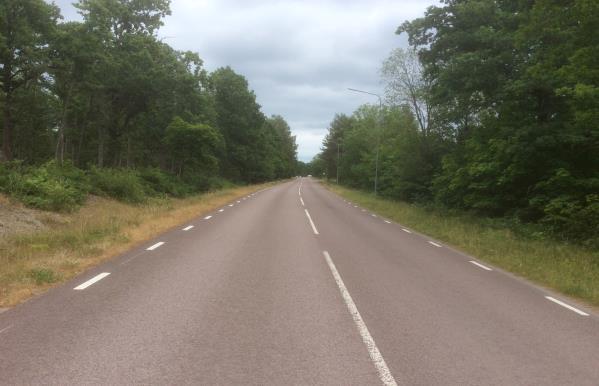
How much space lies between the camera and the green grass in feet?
30.9

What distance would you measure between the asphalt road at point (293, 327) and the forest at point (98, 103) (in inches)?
486

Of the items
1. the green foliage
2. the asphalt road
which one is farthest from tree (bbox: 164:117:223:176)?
the green foliage

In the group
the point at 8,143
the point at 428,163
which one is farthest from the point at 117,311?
the point at 8,143

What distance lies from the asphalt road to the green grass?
0.61m

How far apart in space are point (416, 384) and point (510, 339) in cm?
202

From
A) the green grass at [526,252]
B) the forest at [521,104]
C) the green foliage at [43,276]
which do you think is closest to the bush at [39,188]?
the green foliage at [43,276]

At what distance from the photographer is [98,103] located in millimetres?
43656

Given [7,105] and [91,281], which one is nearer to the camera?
[91,281]

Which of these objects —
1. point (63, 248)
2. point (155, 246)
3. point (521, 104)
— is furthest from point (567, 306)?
point (521, 104)

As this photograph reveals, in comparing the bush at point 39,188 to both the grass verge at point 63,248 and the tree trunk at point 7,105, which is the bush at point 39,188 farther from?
the tree trunk at point 7,105

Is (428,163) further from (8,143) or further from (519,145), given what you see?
(8,143)

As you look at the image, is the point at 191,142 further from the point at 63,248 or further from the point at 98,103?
the point at 63,248

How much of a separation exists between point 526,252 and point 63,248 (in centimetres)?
1112

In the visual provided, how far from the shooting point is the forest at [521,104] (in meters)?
15.0
